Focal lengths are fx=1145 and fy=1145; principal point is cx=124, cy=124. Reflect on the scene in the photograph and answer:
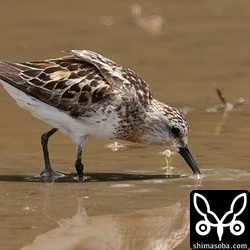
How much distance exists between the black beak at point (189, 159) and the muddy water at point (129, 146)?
4.0 inches

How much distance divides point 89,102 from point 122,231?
2.55 metres

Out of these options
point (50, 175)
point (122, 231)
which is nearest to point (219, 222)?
point (122, 231)

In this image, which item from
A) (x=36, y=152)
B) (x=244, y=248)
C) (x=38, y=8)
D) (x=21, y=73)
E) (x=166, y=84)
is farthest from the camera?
(x=38, y=8)

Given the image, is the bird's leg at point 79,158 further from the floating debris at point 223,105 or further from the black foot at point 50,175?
the floating debris at point 223,105

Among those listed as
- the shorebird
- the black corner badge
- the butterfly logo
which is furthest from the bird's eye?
the butterfly logo

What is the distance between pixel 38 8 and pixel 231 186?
9.50m

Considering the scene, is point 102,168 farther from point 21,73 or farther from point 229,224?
point 229,224

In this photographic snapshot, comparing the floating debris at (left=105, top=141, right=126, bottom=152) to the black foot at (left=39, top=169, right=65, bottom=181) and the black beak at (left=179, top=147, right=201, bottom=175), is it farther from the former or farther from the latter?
the black foot at (left=39, top=169, right=65, bottom=181)

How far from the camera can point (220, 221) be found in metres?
10.4

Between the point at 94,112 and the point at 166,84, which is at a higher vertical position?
the point at 94,112

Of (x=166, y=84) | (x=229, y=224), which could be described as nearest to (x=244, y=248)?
(x=229, y=224)

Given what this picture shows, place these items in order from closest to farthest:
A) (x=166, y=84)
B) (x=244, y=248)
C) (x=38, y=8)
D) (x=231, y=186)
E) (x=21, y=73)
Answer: (x=244, y=248)
(x=231, y=186)
(x=21, y=73)
(x=166, y=84)
(x=38, y=8)

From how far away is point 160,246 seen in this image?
9961mm

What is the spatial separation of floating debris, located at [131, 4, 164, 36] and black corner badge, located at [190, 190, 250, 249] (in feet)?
27.5
